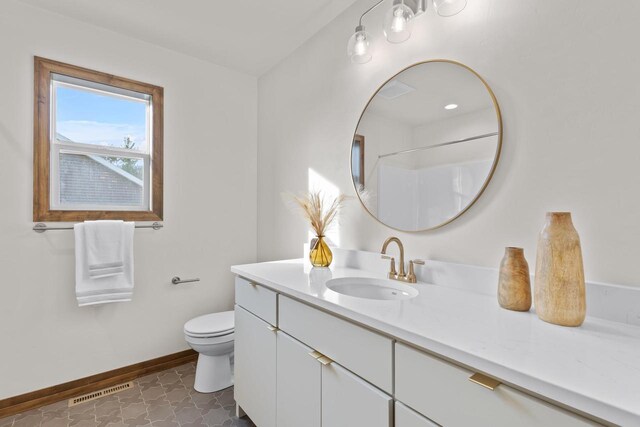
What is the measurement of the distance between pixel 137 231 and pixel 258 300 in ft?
4.14

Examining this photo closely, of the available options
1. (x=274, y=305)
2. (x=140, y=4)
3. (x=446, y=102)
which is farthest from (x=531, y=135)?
(x=140, y=4)

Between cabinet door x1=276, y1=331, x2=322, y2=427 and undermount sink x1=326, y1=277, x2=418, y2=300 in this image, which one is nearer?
cabinet door x1=276, y1=331, x2=322, y2=427

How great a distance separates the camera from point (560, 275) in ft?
2.61

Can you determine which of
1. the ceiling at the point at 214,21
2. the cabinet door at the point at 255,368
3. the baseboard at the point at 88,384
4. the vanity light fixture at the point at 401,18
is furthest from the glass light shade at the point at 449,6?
the baseboard at the point at 88,384

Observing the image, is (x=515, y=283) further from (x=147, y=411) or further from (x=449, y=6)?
(x=147, y=411)

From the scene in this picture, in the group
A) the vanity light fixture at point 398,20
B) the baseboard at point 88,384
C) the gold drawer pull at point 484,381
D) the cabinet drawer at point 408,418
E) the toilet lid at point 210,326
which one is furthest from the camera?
the toilet lid at point 210,326

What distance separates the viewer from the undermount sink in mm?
1316

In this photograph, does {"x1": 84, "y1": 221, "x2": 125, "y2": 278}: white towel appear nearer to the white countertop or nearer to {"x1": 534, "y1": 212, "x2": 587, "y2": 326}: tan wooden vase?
the white countertop

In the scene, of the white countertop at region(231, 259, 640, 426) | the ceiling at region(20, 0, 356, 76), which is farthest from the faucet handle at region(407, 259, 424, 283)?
the ceiling at region(20, 0, 356, 76)

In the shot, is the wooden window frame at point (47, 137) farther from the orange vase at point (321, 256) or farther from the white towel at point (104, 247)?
the orange vase at point (321, 256)

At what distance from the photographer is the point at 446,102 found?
131 cm

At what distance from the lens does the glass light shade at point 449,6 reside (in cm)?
118

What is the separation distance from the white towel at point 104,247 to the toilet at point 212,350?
0.62 m

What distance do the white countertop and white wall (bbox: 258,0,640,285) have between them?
26cm
